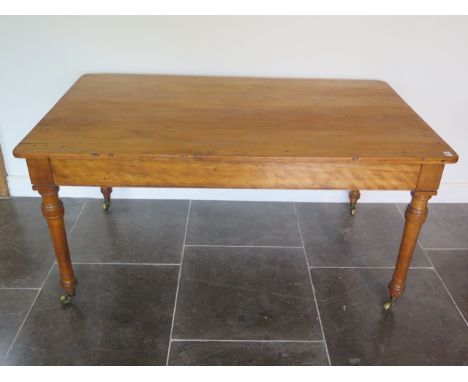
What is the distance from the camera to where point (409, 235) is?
167cm

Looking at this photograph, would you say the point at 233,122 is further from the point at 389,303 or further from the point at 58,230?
the point at 389,303

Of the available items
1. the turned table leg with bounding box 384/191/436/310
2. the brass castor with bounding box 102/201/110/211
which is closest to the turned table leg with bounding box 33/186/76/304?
the brass castor with bounding box 102/201/110/211

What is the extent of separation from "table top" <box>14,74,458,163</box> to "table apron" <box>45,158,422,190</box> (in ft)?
0.13

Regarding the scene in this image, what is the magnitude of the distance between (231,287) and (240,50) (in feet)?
3.50

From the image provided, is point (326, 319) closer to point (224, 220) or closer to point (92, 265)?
point (224, 220)

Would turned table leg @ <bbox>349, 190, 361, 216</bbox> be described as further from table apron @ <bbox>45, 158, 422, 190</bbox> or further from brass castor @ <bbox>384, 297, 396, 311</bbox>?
table apron @ <bbox>45, 158, 422, 190</bbox>

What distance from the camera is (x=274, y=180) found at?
1.51 meters

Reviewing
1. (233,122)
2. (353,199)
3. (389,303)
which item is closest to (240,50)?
(233,122)

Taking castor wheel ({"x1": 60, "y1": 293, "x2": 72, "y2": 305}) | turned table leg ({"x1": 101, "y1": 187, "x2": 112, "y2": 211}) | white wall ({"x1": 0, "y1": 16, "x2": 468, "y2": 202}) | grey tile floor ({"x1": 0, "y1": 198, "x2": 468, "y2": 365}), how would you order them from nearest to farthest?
grey tile floor ({"x1": 0, "y1": 198, "x2": 468, "y2": 365}), castor wheel ({"x1": 60, "y1": 293, "x2": 72, "y2": 305}), white wall ({"x1": 0, "y1": 16, "x2": 468, "y2": 202}), turned table leg ({"x1": 101, "y1": 187, "x2": 112, "y2": 211})

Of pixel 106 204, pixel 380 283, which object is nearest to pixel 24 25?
pixel 106 204

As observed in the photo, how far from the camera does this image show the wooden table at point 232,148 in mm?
1459

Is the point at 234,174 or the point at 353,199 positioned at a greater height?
the point at 234,174

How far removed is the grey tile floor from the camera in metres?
1.67

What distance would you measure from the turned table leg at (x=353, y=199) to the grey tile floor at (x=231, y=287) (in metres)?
0.04
